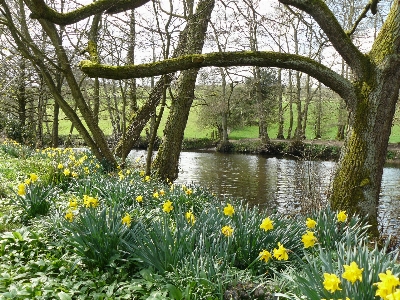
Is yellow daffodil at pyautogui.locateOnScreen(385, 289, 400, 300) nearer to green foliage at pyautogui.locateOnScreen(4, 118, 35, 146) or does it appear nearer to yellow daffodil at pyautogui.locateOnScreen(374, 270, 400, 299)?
yellow daffodil at pyautogui.locateOnScreen(374, 270, 400, 299)

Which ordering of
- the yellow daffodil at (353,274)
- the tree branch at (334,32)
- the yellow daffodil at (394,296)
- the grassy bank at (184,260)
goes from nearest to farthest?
1. the yellow daffodil at (394,296)
2. the yellow daffodil at (353,274)
3. the grassy bank at (184,260)
4. the tree branch at (334,32)

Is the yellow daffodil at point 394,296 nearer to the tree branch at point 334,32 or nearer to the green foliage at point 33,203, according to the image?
the green foliage at point 33,203

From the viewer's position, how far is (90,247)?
302 cm

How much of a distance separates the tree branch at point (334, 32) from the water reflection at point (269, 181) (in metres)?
2.86

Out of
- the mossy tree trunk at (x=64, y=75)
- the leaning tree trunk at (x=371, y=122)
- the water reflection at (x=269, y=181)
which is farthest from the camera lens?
the water reflection at (x=269, y=181)

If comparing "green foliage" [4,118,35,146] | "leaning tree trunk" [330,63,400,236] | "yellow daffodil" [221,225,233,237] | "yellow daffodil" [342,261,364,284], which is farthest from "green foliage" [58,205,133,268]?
"green foliage" [4,118,35,146]

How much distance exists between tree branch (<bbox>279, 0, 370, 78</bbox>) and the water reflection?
2855 mm

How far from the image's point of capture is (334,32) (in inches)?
204

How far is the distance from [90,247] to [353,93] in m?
4.24

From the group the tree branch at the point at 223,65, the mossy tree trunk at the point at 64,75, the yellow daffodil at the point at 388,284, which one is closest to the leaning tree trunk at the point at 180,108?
the mossy tree trunk at the point at 64,75

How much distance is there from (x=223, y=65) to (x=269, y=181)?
1059 cm

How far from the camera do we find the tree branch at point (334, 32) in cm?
498

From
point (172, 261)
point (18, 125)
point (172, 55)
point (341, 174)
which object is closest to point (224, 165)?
point (18, 125)

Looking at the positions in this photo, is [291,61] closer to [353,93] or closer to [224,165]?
[353,93]
